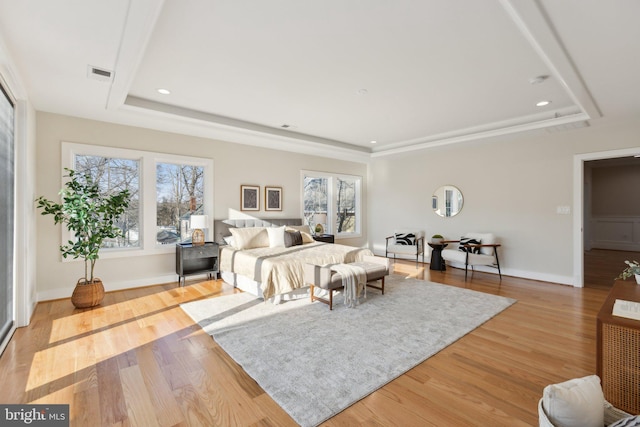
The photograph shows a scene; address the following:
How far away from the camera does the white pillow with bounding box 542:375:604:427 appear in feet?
3.31

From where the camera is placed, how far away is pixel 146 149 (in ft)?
15.8

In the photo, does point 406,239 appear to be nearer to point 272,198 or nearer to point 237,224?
point 272,198

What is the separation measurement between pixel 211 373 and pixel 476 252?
509 cm

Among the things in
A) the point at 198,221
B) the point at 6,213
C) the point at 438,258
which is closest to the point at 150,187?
the point at 198,221

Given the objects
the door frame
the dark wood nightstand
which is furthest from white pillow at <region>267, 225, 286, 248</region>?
the door frame

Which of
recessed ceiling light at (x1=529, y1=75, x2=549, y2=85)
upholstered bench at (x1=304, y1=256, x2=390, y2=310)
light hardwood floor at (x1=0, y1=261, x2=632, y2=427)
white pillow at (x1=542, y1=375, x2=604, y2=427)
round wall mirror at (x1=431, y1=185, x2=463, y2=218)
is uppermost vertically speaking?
recessed ceiling light at (x1=529, y1=75, x2=549, y2=85)

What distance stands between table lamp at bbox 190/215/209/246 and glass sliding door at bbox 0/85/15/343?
206cm

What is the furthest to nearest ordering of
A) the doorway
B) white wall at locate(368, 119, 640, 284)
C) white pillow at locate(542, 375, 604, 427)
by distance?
the doorway < white wall at locate(368, 119, 640, 284) < white pillow at locate(542, 375, 604, 427)

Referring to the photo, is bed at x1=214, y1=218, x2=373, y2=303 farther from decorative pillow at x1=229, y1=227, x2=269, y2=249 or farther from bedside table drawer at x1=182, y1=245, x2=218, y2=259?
bedside table drawer at x1=182, y1=245, x2=218, y2=259

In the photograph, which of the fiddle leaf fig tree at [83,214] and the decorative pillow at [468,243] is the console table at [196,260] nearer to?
the fiddle leaf fig tree at [83,214]

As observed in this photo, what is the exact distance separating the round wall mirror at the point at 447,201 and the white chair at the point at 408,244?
2.22ft

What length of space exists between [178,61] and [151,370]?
2.86 metres

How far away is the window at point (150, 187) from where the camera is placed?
4.50 metres

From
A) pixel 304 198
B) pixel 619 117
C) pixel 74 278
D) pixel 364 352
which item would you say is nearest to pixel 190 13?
pixel 364 352
